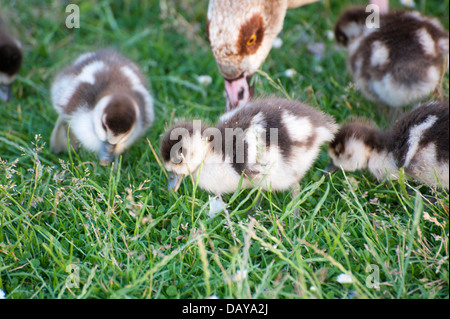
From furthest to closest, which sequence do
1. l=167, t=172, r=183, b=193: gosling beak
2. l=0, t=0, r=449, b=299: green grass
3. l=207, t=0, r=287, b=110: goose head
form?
l=207, t=0, r=287, b=110: goose head
l=167, t=172, r=183, b=193: gosling beak
l=0, t=0, r=449, b=299: green grass

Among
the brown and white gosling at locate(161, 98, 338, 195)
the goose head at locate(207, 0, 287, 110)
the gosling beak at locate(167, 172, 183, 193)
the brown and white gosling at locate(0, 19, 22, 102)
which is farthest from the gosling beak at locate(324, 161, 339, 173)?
the brown and white gosling at locate(0, 19, 22, 102)

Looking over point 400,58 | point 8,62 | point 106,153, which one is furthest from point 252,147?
point 8,62

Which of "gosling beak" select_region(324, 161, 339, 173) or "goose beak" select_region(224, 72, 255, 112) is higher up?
"goose beak" select_region(224, 72, 255, 112)

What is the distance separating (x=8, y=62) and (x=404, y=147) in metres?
2.89

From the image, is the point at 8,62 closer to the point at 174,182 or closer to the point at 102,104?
the point at 102,104

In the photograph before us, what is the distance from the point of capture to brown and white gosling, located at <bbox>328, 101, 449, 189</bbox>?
2.43 metres

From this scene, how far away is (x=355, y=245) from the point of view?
2471 mm

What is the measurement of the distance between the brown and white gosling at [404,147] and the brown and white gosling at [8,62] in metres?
2.48

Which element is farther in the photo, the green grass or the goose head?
the goose head

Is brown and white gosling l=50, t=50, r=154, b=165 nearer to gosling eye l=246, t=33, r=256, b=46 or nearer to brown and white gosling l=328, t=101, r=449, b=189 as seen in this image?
gosling eye l=246, t=33, r=256, b=46

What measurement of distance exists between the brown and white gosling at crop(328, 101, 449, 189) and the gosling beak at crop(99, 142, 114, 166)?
134 cm

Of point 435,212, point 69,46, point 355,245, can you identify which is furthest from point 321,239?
point 69,46

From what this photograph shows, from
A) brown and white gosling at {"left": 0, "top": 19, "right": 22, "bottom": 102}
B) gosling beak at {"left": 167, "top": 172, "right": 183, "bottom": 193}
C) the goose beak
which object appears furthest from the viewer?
brown and white gosling at {"left": 0, "top": 19, "right": 22, "bottom": 102}
